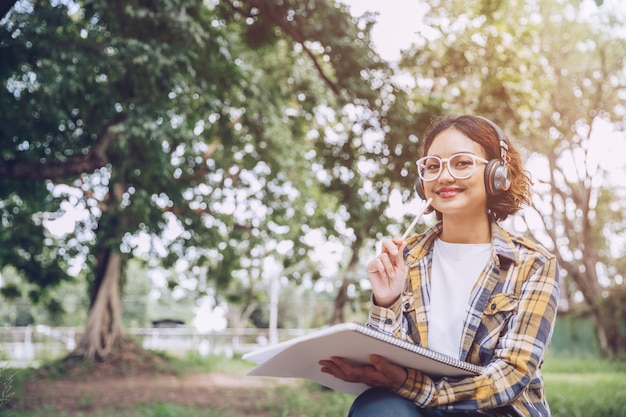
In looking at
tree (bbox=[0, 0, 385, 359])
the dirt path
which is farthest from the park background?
the dirt path

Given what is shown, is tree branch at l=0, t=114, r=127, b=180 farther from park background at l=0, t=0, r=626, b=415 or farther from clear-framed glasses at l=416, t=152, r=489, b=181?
clear-framed glasses at l=416, t=152, r=489, b=181

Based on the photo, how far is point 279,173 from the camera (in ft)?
28.5

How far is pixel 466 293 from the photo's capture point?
142 cm

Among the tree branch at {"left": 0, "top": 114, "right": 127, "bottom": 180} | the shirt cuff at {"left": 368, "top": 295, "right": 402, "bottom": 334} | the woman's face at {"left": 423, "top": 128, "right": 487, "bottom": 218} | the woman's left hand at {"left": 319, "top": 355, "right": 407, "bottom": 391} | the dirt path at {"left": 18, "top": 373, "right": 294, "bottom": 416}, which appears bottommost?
the dirt path at {"left": 18, "top": 373, "right": 294, "bottom": 416}

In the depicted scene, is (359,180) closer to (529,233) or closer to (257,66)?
(257,66)

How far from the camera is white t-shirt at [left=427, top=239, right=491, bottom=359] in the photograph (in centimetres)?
138

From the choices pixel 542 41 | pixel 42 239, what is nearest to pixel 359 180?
pixel 542 41

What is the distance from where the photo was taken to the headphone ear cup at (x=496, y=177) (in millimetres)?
1426

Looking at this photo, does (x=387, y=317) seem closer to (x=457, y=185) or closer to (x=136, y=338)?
(x=457, y=185)

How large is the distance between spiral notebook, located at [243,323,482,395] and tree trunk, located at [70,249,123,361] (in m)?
9.43

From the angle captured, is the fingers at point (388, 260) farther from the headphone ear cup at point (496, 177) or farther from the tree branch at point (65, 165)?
the tree branch at point (65, 165)

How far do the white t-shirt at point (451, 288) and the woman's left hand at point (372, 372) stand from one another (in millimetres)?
247

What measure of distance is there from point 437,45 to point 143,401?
4938 millimetres

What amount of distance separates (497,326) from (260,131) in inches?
266
